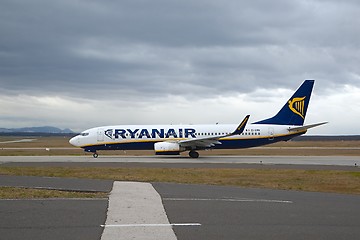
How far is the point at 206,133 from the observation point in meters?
41.6

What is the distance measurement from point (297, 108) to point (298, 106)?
21cm

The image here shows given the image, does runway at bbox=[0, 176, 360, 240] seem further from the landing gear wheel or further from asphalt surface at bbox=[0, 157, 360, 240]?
the landing gear wheel

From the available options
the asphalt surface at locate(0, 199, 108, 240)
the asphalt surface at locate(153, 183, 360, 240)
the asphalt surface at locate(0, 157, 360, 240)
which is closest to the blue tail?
the asphalt surface at locate(153, 183, 360, 240)

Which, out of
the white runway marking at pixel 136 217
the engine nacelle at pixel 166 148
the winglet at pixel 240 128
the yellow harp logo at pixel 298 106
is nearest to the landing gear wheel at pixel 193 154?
the engine nacelle at pixel 166 148

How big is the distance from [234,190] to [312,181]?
5.87m

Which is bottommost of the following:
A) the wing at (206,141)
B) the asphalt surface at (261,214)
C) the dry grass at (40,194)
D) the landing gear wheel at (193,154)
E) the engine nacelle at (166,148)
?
the asphalt surface at (261,214)

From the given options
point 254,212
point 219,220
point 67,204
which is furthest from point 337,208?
point 67,204

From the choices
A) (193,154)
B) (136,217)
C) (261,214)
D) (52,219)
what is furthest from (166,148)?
(52,219)

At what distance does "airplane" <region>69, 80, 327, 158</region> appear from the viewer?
4091cm

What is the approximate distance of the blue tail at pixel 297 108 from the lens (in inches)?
1666

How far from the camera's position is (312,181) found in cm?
1905

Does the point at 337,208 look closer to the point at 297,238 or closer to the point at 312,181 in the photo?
the point at 297,238

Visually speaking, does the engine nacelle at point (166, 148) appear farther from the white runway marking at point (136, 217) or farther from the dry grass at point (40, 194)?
the dry grass at point (40, 194)

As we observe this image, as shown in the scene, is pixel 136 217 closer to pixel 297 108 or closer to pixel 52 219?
pixel 52 219
